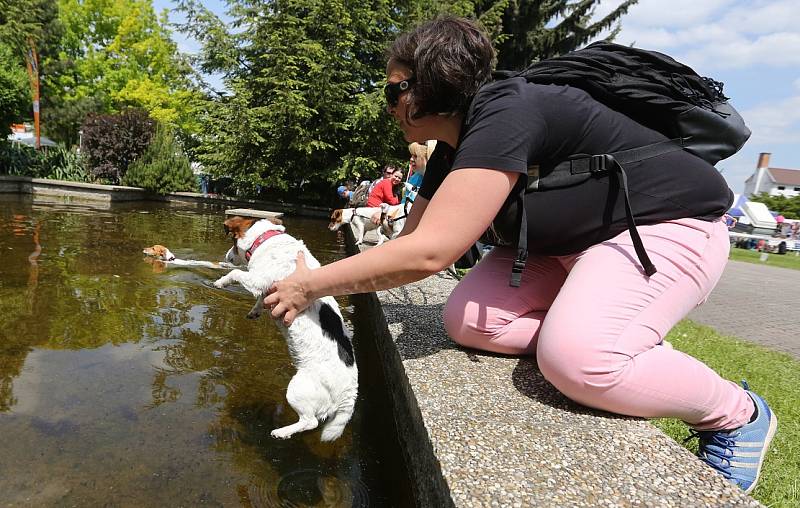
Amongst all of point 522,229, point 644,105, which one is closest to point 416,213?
point 522,229

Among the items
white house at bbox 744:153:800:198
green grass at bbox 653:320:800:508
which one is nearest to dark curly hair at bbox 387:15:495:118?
green grass at bbox 653:320:800:508

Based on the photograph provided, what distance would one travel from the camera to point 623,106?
2.03m

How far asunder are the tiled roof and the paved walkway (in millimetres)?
65863

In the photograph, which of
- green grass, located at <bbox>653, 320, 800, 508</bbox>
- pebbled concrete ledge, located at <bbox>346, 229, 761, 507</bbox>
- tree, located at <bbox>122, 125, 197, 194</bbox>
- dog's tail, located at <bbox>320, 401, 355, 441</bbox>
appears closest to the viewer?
pebbled concrete ledge, located at <bbox>346, 229, 761, 507</bbox>

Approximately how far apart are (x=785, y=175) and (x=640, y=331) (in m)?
78.9

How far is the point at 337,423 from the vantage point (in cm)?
231

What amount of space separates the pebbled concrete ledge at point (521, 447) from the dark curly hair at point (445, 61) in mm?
1195

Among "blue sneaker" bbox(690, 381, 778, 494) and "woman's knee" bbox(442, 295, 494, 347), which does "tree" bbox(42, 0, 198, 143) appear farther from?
"blue sneaker" bbox(690, 381, 778, 494)

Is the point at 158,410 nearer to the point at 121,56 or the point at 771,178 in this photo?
the point at 121,56

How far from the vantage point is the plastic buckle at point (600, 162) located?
1.88 meters

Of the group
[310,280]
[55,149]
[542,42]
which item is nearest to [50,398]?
[310,280]

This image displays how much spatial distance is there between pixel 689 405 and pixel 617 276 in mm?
515

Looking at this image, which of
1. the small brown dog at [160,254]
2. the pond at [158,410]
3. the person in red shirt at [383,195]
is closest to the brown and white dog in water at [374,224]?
the person in red shirt at [383,195]

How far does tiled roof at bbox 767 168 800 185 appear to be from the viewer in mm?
61125
